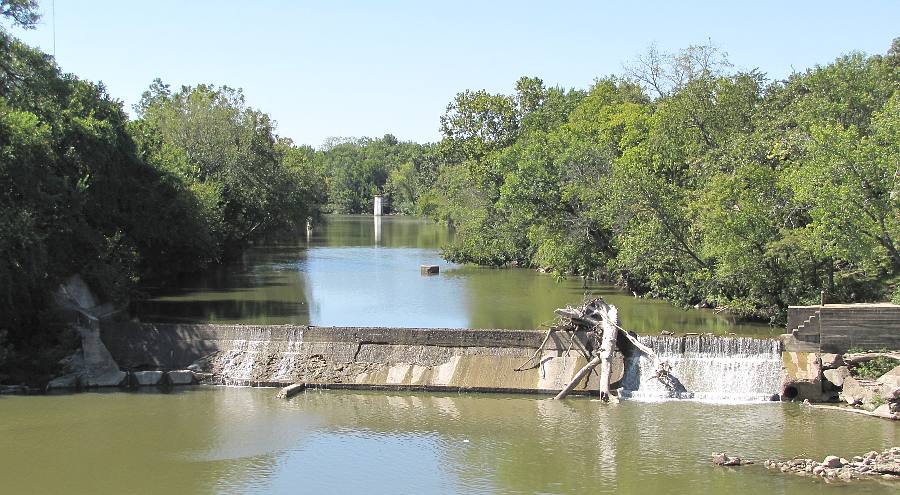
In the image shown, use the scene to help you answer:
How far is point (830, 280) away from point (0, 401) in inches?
1005

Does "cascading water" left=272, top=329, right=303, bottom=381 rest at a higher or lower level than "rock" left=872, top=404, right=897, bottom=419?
higher

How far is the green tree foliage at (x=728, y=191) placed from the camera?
91.0ft

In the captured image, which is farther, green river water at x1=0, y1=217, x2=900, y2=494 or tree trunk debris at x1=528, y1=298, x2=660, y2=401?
tree trunk debris at x1=528, y1=298, x2=660, y2=401

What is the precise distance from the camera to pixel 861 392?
23.8m

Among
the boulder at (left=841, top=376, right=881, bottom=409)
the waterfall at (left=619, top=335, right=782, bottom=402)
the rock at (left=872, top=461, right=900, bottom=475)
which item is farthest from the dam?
the rock at (left=872, top=461, right=900, bottom=475)

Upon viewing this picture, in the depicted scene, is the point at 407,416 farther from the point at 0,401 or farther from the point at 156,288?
the point at 156,288

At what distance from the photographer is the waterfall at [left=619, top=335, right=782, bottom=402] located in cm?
2533

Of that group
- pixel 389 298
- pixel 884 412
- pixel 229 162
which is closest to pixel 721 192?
pixel 884 412

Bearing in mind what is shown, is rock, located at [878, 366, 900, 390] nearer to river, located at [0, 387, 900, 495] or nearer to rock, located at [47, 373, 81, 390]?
river, located at [0, 387, 900, 495]

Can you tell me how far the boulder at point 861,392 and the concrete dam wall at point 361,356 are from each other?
579cm

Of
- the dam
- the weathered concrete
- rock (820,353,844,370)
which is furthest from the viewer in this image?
the dam

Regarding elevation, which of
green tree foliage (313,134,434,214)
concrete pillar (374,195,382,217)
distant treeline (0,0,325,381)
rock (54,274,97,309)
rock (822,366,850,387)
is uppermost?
A: green tree foliage (313,134,434,214)

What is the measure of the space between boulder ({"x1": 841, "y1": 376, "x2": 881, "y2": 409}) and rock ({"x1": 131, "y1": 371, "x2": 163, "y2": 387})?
1857cm

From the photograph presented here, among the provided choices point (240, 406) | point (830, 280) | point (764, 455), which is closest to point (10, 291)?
point (240, 406)
